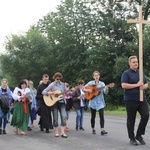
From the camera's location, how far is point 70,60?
141 feet

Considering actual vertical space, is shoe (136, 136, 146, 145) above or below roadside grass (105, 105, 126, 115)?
above

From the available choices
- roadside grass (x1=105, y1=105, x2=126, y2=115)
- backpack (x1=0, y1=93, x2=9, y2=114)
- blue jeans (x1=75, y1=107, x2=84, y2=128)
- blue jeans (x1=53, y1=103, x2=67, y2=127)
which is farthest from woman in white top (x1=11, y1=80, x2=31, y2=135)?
roadside grass (x1=105, y1=105, x2=126, y2=115)

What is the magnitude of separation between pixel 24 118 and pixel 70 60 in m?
30.7

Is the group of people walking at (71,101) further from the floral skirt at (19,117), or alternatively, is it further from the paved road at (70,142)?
the paved road at (70,142)

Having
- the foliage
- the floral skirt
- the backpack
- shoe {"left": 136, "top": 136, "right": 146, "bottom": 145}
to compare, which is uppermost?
the foliage

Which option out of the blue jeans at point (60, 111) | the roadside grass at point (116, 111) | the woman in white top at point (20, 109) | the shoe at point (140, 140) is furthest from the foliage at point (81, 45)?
the shoe at point (140, 140)

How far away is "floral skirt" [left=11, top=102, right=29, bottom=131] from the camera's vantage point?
12195mm

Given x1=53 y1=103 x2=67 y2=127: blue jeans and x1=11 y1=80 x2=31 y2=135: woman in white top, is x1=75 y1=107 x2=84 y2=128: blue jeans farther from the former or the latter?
x1=53 y1=103 x2=67 y2=127: blue jeans

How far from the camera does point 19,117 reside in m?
12.2

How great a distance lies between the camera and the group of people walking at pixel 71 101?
28.7 ft

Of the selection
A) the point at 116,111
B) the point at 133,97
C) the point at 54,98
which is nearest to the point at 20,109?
the point at 54,98

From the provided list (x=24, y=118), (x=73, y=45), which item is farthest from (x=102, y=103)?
(x=73, y=45)

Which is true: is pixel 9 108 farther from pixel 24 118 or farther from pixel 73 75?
pixel 73 75

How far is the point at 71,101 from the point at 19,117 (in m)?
2.07
